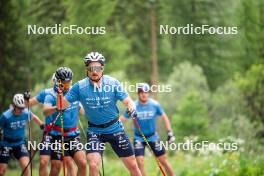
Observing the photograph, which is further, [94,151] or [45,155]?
[45,155]

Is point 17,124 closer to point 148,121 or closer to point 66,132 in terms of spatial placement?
point 66,132

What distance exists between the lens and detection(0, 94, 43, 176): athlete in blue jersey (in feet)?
38.7

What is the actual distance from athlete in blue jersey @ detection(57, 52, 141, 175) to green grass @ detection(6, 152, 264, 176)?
2754mm

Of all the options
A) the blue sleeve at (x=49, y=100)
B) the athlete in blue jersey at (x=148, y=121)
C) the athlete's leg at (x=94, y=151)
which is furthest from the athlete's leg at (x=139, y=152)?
the athlete's leg at (x=94, y=151)

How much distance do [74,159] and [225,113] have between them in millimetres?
16956

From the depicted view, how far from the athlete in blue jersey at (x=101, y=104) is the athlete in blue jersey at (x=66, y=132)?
33.5 inches

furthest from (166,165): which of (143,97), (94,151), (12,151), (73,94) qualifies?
(73,94)

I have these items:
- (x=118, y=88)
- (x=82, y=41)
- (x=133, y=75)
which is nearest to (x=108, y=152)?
(x=82, y=41)

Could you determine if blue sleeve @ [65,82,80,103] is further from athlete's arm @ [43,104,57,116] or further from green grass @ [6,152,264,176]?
green grass @ [6,152,264,176]

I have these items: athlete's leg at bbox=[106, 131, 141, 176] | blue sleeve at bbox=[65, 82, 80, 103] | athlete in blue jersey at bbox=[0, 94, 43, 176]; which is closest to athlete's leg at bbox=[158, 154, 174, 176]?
athlete in blue jersey at bbox=[0, 94, 43, 176]

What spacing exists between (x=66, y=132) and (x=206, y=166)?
4.97 metres

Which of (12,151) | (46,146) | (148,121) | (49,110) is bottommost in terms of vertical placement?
(12,151)

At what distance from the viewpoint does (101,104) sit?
29.7 ft

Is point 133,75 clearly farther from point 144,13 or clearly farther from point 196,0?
point 196,0
